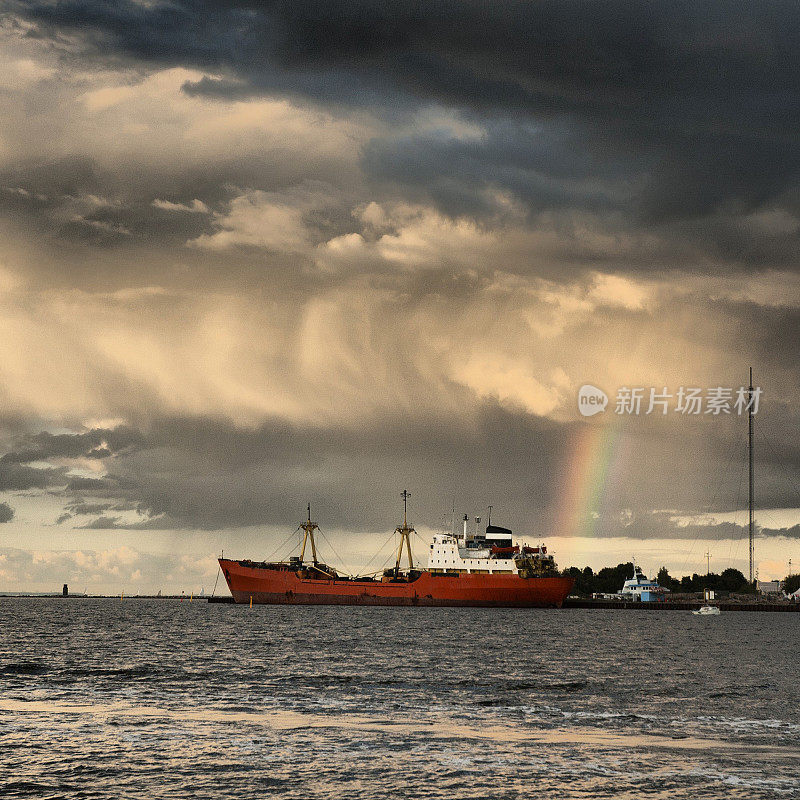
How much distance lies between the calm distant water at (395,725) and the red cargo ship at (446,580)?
89282 mm

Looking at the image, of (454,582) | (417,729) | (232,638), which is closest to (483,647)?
(232,638)

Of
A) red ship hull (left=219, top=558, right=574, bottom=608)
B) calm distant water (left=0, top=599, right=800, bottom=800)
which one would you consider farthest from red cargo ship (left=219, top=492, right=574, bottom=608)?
calm distant water (left=0, top=599, right=800, bottom=800)

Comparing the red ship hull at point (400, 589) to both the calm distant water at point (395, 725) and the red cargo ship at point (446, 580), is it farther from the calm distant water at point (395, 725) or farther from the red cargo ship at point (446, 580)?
the calm distant water at point (395, 725)

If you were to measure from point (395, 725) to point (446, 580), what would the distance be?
123 m

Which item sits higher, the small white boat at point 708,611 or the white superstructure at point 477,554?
the white superstructure at point 477,554

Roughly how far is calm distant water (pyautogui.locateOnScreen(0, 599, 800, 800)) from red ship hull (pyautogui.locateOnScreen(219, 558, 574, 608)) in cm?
8857

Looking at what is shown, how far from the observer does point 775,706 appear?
3888 centimetres

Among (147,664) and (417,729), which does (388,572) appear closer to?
(147,664)

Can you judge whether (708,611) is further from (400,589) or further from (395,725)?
(395,725)

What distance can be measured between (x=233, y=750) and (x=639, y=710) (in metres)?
17.2

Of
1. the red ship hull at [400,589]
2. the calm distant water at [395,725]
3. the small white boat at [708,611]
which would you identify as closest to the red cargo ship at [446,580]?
the red ship hull at [400,589]

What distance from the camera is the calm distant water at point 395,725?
76.2 feet

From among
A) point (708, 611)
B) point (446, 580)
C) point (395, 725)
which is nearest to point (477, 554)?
point (446, 580)

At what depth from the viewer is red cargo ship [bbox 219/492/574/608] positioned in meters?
155
